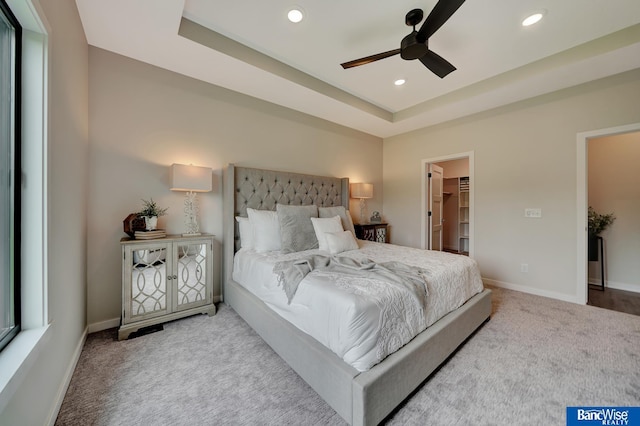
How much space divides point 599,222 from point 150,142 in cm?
629

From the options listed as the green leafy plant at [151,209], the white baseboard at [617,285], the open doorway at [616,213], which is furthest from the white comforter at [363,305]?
the white baseboard at [617,285]

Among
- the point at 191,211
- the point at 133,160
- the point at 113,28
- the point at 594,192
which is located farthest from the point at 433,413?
the point at 594,192

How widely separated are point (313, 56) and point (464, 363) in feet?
10.8

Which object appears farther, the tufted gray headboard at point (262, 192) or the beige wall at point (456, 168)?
the beige wall at point (456, 168)

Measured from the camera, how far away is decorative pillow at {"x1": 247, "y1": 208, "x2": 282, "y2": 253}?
2.78 metres

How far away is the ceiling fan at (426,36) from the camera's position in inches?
64.3

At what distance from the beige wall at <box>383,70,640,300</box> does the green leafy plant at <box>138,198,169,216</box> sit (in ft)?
14.1

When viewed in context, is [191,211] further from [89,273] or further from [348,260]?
[348,260]

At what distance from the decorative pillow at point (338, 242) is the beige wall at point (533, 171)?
237cm

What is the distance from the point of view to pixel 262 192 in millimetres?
3240

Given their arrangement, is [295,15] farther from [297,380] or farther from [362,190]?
[297,380]

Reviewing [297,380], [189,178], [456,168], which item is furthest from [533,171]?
[189,178]

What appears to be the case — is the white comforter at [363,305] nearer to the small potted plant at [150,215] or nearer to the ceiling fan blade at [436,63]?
the small potted plant at [150,215]

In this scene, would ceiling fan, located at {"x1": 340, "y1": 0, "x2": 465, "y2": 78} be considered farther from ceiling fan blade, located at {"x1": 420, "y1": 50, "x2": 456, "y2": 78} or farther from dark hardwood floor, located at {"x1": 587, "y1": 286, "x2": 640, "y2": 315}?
dark hardwood floor, located at {"x1": 587, "y1": 286, "x2": 640, "y2": 315}
